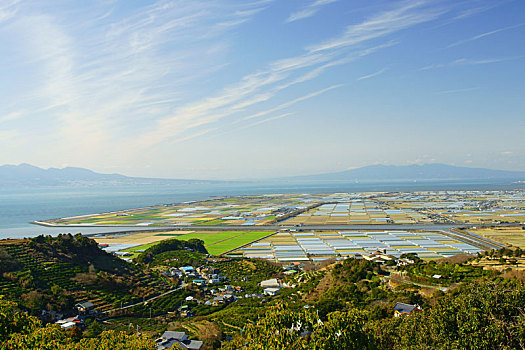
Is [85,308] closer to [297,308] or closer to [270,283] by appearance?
[297,308]

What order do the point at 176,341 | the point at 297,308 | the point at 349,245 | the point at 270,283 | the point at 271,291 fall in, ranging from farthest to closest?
the point at 349,245 < the point at 270,283 < the point at 271,291 < the point at 297,308 < the point at 176,341

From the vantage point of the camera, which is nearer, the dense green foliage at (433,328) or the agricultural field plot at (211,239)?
the dense green foliage at (433,328)

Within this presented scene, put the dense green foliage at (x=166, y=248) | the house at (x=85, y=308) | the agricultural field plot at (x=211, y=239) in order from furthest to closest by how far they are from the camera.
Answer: the agricultural field plot at (x=211, y=239) → the dense green foliage at (x=166, y=248) → the house at (x=85, y=308)

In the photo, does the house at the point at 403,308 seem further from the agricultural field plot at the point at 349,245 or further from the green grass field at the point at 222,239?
the green grass field at the point at 222,239

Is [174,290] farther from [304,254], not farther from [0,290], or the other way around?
[304,254]

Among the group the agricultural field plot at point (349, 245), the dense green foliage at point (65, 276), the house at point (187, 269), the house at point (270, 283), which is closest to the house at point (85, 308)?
the dense green foliage at point (65, 276)

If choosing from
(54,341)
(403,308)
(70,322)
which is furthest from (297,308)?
(70,322)
